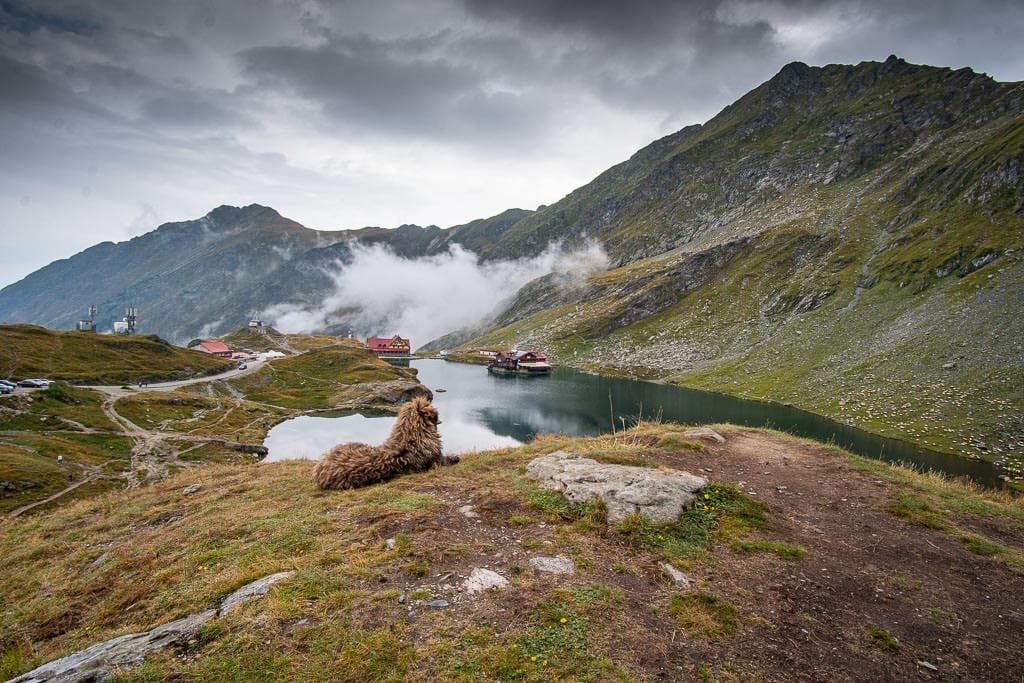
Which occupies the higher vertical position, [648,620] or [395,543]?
[395,543]

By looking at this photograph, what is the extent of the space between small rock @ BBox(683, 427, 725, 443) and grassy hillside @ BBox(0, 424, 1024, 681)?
6.72ft

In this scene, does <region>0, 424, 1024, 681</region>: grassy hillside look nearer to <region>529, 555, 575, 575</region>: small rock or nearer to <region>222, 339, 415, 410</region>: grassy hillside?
<region>529, 555, 575, 575</region>: small rock

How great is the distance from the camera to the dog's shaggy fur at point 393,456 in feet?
44.2

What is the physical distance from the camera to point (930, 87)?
161 metres

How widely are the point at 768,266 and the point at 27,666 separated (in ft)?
486

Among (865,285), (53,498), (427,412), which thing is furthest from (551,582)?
(865,285)

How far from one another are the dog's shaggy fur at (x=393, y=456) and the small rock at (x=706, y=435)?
8515mm

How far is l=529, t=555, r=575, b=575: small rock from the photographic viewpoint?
8.23m

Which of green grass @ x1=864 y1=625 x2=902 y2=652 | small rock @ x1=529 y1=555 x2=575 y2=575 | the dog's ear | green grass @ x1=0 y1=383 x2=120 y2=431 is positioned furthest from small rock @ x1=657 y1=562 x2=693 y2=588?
green grass @ x1=0 y1=383 x2=120 y2=431

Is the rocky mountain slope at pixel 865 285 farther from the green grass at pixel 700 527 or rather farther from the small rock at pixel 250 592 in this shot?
the small rock at pixel 250 592

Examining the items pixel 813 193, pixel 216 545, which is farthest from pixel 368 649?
pixel 813 193

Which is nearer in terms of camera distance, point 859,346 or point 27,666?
point 27,666

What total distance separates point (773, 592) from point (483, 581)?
5128 millimetres

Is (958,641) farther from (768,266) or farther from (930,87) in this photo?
(930,87)
